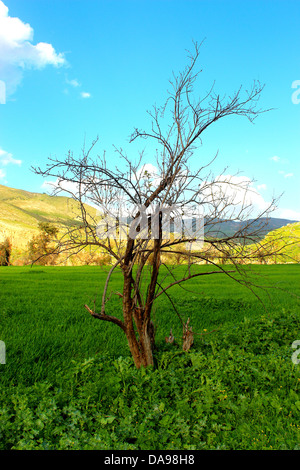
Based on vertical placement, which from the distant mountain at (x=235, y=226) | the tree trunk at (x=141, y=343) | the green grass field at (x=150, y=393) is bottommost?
the green grass field at (x=150, y=393)

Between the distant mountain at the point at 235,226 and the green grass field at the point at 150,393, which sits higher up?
the distant mountain at the point at 235,226

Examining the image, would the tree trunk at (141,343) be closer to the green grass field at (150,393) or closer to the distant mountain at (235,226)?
the green grass field at (150,393)

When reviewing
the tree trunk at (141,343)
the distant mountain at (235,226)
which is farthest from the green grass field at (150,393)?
the distant mountain at (235,226)

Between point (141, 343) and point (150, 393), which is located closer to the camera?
point (150, 393)

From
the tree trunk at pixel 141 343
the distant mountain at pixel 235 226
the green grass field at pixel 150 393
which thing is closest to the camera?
the green grass field at pixel 150 393

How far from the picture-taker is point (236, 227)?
4789 millimetres

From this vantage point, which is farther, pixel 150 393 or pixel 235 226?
pixel 235 226

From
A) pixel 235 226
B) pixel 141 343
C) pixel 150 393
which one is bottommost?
pixel 150 393

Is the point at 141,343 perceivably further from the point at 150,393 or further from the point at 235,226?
the point at 235,226

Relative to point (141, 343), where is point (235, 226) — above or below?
above

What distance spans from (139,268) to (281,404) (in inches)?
104

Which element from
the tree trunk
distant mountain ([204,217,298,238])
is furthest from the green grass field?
distant mountain ([204,217,298,238])

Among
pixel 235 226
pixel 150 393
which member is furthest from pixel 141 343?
pixel 235 226
